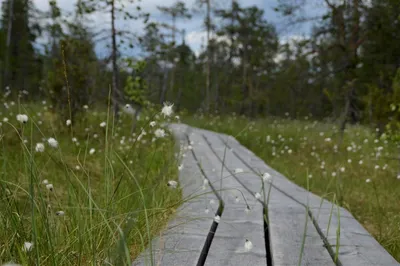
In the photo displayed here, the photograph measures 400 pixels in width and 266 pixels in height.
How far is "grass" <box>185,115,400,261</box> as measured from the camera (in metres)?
3.78

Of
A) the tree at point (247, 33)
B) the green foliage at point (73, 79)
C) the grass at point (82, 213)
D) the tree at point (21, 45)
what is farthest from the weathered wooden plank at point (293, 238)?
the tree at point (21, 45)

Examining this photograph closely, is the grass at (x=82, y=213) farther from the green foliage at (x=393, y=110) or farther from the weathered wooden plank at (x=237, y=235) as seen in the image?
the green foliage at (x=393, y=110)

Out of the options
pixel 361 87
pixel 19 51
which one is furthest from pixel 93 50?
pixel 19 51

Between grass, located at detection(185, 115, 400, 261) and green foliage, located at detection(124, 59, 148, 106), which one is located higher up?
green foliage, located at detection(124, 59, 148, 106)

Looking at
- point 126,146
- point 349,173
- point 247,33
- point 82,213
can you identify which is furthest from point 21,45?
point 82,213

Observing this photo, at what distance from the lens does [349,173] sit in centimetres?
670

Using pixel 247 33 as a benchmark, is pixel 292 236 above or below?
below

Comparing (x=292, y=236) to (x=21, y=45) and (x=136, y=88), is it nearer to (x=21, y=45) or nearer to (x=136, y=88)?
(x=136, y=88)

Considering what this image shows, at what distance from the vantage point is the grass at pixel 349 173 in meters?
Result: 3.78

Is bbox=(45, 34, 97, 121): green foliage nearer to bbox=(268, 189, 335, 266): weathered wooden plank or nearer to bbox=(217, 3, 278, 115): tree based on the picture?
bbox=(268, 189, 335, 266): weathered wooden plank

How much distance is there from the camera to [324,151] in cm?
874

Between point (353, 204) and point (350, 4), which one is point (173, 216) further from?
point (350, 4)

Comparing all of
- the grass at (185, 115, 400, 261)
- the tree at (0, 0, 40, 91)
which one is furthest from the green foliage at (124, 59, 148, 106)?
the tree at (0, 0, 40, 91)

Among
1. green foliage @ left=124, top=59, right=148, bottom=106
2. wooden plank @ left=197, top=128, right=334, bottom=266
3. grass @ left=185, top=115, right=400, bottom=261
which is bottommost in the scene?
grass @ left=185, top=115, right=400, bottom=261
